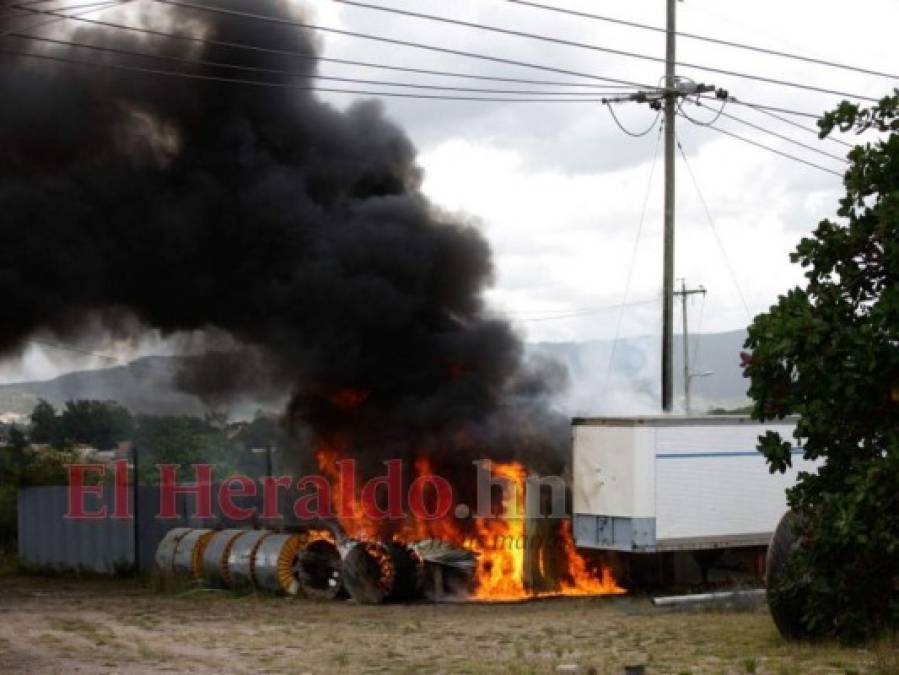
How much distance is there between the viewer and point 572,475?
953 inches

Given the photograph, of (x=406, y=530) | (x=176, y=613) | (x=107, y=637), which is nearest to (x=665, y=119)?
(x=406, y=530)

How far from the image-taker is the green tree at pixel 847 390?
12258 millimetres

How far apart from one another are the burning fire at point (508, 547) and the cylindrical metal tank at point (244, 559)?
1794 mm

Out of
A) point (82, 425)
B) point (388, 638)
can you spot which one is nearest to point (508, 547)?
point (388, 638)

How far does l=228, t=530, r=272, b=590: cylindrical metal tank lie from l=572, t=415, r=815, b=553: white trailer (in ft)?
19.4

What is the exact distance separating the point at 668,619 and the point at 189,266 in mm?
12474

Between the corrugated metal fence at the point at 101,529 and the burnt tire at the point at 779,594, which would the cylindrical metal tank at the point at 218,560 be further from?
the burnt tire at the point at 779,594

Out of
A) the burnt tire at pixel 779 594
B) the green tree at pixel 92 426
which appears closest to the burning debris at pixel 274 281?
the burnt tire at pixel 779 594

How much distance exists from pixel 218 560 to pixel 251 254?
20.6 feet

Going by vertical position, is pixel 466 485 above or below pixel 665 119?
below

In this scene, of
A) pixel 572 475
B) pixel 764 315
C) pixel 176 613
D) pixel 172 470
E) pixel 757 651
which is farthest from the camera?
pixel 172 470

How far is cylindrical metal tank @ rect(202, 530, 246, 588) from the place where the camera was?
25016mm

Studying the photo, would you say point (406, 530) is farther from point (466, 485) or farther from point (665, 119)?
point (665, 119)

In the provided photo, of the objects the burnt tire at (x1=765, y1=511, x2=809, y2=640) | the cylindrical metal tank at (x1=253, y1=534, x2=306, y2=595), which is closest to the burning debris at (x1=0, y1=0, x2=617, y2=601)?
the cylindrical metal tank at (x1=253, y1=534, x2=306, y2=595)
